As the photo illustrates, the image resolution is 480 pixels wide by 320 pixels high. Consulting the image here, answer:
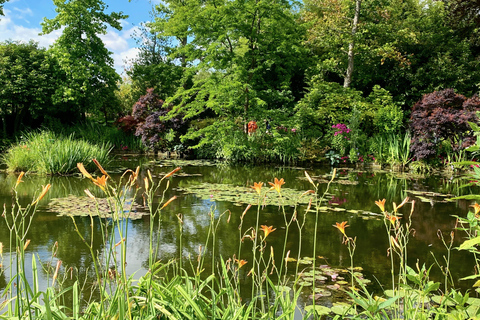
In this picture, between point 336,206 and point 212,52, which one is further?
point 212,52

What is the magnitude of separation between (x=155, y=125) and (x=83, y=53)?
4261 millimetres

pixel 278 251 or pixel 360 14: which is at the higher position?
pixel 360 14

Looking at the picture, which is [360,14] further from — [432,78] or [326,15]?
[432,78]

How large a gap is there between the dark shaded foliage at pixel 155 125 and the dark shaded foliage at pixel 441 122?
668cm

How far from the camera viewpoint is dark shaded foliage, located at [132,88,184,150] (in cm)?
1155

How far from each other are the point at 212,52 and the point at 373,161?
203 inches

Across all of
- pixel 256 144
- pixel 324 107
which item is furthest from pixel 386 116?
pixel 256 144

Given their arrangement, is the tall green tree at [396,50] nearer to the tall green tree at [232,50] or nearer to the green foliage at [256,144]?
the tall green tree at [232,50]

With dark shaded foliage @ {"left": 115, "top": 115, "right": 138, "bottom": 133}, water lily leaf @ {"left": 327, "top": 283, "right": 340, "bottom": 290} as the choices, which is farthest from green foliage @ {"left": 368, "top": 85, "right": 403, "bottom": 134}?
water lily leaf @ {"left": 327, "top": 283, "right": 340, "bottom": 290}

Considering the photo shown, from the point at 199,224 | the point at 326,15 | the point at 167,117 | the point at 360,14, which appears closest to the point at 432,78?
the point at 360,14

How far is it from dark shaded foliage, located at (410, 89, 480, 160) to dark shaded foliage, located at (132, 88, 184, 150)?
6685mm

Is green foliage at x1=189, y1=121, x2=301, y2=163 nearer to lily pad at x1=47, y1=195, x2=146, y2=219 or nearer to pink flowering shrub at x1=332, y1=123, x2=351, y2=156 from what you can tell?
pink flowering shrub at x1=332, y1=123, x2=351, y2=156

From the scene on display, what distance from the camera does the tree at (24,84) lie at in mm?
11422

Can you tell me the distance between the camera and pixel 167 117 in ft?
35.7
